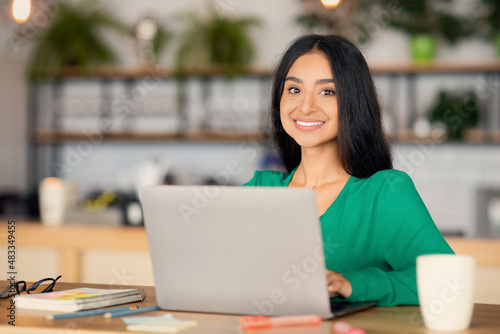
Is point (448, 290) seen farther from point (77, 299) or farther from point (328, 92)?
point (328, 92)

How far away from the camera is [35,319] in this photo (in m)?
1.26

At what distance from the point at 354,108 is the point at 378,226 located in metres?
0.32

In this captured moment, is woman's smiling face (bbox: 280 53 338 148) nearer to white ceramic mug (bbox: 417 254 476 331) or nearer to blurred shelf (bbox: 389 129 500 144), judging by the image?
white ceramic mug (bbox: 417 254 476 331)

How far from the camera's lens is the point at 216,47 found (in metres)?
5.19

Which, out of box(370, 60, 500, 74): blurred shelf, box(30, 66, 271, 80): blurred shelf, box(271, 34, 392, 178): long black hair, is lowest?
box(271, 34, 392, 178): long black hair

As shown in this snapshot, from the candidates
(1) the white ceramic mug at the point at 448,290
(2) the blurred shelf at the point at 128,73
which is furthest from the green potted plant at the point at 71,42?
(1) the white ceramic mug at the point at 448,290

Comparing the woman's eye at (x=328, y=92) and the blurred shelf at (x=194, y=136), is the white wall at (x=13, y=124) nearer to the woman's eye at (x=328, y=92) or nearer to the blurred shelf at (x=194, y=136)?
the blurred shelf at (x=194, y=136)

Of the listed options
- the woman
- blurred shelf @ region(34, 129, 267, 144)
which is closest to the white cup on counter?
blurred shelf @ region(34, 129, 267, 144)

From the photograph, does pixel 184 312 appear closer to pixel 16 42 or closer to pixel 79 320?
pixel 79 320

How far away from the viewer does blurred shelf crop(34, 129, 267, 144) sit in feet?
17.2

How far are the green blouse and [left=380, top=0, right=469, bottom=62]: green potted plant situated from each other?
3.28 meters

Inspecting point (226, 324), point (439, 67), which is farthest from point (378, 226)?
point (439, 67)

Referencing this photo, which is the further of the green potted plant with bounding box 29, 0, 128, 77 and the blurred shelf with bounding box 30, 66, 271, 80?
the green potted plant with bounding box 29, 0, 128, 77

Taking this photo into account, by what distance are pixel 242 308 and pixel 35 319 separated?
377 millimetres
